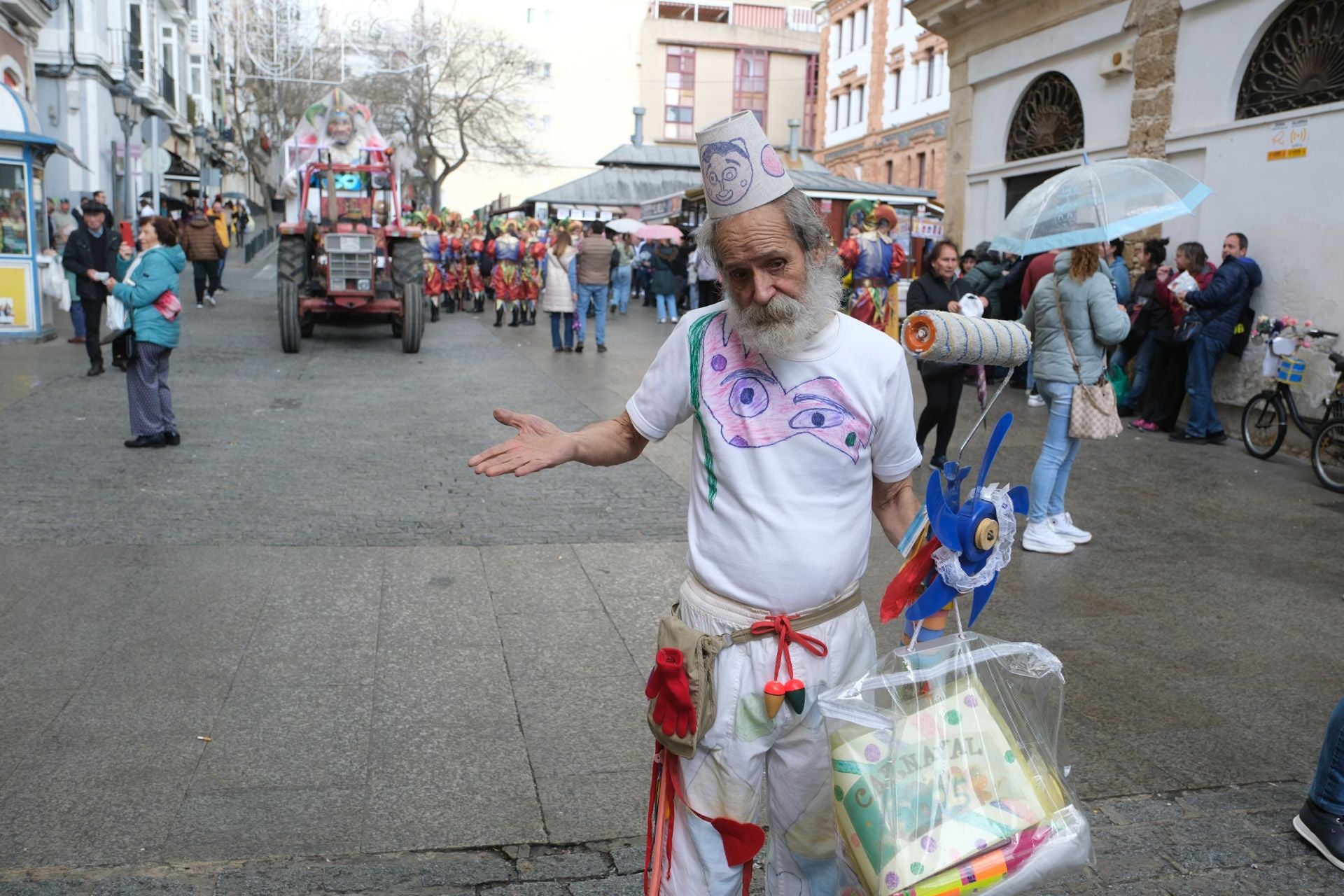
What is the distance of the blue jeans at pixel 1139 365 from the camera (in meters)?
11.4

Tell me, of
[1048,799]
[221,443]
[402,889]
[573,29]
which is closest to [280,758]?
[402,889]

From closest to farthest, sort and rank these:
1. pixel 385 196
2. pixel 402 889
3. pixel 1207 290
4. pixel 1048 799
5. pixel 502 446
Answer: pixel 1048 799, pixel 502 446, pixel 402 889, pixel 1207 290, pixel 385 196

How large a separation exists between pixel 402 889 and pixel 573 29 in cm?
7127

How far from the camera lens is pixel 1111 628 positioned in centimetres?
533

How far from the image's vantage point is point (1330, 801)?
3326 mm

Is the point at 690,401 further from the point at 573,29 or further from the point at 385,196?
the point at 573,29

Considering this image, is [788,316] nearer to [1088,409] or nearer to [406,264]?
[1088,409]

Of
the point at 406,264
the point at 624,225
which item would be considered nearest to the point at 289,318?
the point at 406,264

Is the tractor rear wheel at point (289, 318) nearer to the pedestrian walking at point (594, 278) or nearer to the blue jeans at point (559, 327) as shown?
the blue jeans at point (559, 327)

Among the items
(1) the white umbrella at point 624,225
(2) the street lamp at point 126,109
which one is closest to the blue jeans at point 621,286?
(1) the white umbrella at point 624,225

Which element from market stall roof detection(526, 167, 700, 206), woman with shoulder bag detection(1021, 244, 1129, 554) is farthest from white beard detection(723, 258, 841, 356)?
market stall roof detection(526, 167, 700, 206)

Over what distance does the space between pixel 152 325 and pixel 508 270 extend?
11.2m

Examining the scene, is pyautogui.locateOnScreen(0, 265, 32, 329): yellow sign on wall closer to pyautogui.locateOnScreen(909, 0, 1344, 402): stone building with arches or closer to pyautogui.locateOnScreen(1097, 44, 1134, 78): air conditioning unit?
pyautogui.locateOnScreen(909, 0, 1344, 402): stone building with arches

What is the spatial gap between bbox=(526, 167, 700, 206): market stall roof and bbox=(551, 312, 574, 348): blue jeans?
52.3 feet
